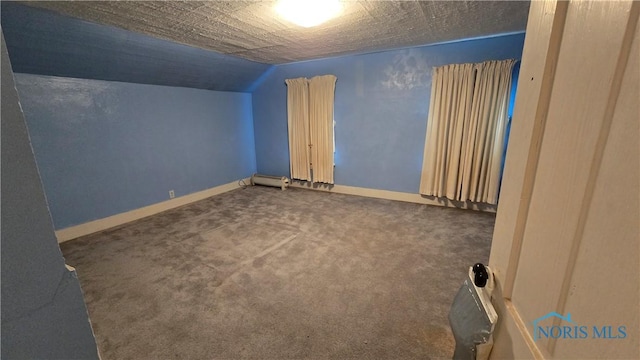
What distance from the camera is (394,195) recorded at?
13.5 feet

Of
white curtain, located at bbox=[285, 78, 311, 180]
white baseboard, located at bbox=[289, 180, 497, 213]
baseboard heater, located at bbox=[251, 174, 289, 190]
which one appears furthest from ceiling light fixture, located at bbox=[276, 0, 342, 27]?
baseboard heater, located at bbox=[251, 174, 289, 190]

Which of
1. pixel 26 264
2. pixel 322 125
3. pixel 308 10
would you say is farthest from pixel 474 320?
pixel 322 125

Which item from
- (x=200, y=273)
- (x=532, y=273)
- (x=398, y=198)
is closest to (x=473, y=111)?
(x=398, y=198)

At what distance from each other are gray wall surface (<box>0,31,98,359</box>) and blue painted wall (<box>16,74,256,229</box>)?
3429 millimetres

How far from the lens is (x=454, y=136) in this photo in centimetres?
343

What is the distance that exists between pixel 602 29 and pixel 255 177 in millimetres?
5102

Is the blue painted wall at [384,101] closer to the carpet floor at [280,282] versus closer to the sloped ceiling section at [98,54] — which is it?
the carpet floor at [280,282]

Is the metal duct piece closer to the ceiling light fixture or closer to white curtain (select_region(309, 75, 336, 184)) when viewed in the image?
the ceiling light fixture

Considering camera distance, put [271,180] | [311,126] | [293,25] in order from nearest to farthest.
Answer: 1. [293,25]
2. [311,126]
3. [271,180]

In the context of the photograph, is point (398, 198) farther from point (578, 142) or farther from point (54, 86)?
point (54, 86)

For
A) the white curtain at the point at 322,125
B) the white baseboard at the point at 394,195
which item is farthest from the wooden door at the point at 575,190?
the white curtain at the point at 322,125

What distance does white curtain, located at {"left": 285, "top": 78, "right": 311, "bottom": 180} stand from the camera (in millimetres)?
4434

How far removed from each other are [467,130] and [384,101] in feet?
4.00

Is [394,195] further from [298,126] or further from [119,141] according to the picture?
[119,141]
